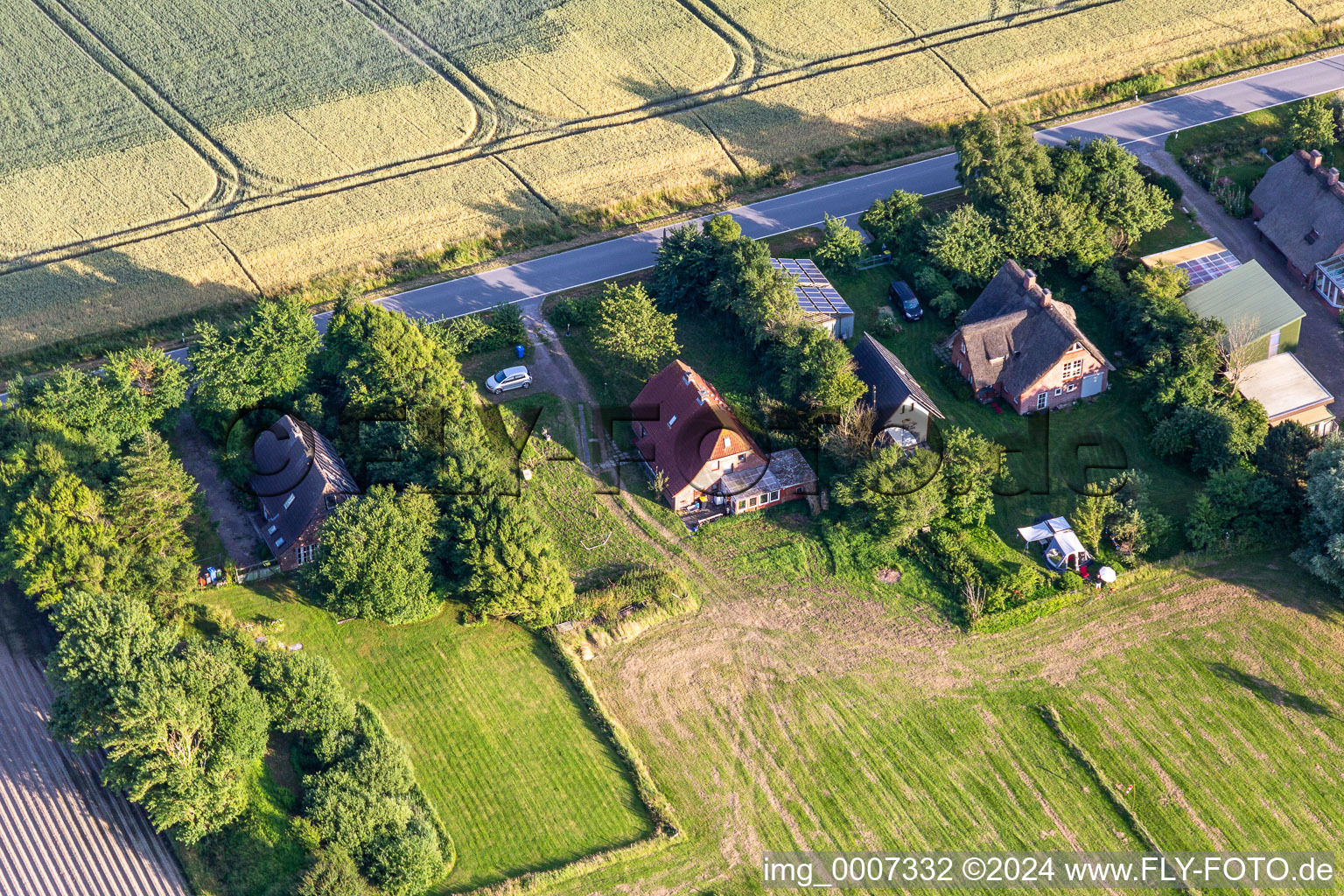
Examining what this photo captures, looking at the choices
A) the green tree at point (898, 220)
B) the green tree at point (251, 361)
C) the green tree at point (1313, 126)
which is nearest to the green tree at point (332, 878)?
the green tree at point (251, 361)

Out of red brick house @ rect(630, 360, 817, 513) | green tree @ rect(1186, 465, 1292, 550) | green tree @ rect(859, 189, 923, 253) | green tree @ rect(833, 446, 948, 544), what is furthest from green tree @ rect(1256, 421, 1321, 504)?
green tree @ rect(859, 189, 923, 253)

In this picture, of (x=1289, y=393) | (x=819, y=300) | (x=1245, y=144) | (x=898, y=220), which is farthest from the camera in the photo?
(x=1245, y=144)

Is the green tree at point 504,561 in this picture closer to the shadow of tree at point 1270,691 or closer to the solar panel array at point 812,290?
the solar panel array at point 812,290

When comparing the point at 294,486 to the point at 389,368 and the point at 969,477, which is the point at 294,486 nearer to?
the point at 389,368

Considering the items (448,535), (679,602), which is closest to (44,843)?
(448,535)

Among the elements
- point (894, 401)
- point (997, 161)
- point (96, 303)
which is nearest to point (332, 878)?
point (894, 401)
